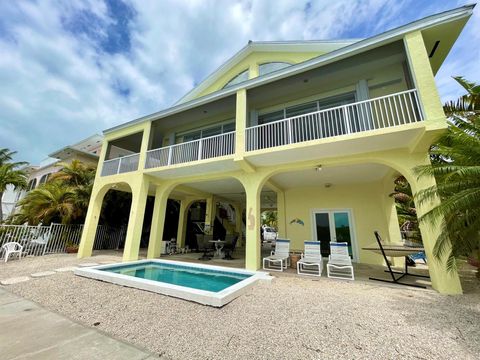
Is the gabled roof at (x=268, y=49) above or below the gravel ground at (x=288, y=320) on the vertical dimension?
above

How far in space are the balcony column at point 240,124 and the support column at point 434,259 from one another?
5.40 metres

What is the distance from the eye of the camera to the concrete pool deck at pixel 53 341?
98.1 inches

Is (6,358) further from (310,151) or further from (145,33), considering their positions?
(145,33)

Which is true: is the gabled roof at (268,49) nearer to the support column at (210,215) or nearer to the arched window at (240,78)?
the arched window at (240,78)

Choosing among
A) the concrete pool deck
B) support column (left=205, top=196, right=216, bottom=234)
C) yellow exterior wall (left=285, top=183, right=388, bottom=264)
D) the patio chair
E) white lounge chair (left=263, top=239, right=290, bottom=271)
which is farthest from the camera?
support column (left=205, top=196, right=216, bottom=234)

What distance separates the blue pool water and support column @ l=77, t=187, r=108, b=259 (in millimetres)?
4102

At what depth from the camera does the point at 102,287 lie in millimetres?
5305

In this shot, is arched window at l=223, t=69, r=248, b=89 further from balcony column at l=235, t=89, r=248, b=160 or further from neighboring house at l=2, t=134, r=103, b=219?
neighboring house at l=2, t=134, r=103, b=219

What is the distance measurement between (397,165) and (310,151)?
8.50 ft

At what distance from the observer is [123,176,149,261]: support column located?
9.10 metres

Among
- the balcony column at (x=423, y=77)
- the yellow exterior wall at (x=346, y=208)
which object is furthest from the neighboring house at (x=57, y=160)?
the balcony column at (x=423, y=77)

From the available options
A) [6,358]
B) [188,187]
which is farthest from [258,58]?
[6,358]

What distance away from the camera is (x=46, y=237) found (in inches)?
414

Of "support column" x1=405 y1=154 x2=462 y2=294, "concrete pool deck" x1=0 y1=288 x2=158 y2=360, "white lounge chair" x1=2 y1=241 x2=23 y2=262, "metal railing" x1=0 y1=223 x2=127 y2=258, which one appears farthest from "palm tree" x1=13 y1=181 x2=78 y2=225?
"support column" x1=405 y1=154 x2=462 y2=294
